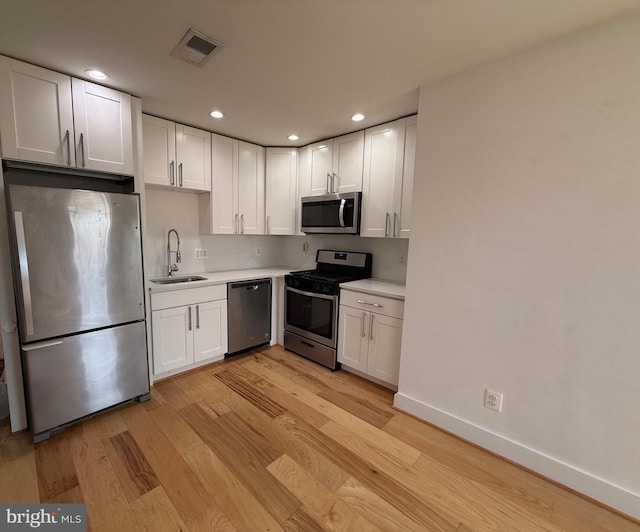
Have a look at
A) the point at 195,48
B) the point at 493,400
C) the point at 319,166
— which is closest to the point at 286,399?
the point at 493,400

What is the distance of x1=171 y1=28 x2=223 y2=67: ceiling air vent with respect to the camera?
1.55 meters

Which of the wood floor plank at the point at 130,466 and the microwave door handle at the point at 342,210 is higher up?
the microwave door handle at the point at 342,210

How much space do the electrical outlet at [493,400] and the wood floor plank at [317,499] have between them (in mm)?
1047

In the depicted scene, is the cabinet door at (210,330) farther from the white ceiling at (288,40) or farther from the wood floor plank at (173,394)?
the white ceiling at (288,40)

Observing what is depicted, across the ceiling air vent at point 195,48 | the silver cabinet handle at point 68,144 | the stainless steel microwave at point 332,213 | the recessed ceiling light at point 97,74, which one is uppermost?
the ceiling air vent at point 195,48

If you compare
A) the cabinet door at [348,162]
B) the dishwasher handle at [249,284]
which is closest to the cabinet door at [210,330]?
the dishwasher handle at [249,284]

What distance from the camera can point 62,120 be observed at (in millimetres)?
1902

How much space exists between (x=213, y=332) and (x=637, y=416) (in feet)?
10.2

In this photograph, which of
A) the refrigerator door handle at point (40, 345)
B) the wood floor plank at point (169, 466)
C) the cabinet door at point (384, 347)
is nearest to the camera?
the wood floor plank at point (169, 466)

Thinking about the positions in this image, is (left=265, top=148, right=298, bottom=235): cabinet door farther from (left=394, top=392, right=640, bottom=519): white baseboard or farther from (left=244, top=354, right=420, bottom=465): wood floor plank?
(left=394, top=392, right=640, bottom=519): white baseboard

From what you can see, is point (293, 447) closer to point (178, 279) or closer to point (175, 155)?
point (178, 279)

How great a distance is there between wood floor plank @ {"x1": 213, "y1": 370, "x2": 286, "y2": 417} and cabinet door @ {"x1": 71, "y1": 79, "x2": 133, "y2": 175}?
1.99 m

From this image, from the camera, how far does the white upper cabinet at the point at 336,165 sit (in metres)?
2.90

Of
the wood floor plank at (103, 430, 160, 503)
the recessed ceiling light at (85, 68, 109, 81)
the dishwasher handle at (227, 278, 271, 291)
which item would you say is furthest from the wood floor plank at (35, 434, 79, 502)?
the recessed ceiling light at (85, 68, 109, 81)
